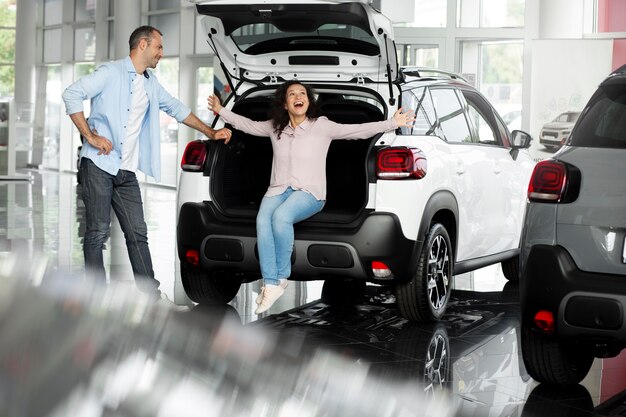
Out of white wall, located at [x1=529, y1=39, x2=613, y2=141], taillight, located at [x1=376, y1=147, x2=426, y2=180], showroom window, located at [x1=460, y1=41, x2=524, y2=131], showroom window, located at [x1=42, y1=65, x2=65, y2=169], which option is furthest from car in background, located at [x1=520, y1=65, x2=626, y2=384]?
showroom window, located at [x1=42, y1=65, x2=65, y2=169]

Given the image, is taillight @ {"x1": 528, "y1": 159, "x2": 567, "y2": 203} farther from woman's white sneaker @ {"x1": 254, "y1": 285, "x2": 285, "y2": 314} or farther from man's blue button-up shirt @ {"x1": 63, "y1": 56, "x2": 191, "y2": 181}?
man's blue button-up shirt @ {"x1": 63, "y1": 56, "x2": 191, "y2": 181}

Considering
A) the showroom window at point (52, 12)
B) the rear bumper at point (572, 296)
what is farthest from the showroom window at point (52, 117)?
the rear bumper at point (572, 296)

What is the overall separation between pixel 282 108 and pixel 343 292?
1.62 meters

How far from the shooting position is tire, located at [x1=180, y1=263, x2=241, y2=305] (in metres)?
5.80

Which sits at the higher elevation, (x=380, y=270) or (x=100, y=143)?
(x=100, y=143)

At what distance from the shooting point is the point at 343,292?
6.61 m

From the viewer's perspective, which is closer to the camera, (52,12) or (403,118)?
(403,118)

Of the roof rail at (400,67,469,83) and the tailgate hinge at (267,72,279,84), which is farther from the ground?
the roof rail at (400,67,469,83)

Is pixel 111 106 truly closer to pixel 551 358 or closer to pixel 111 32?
pixel 551 358

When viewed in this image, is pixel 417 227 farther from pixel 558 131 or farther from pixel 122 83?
pixel 558 131

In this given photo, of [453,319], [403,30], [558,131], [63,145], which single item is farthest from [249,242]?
[63,145]

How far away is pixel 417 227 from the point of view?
17.2 ft

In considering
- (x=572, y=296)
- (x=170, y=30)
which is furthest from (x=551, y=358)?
(x=170, y=30)

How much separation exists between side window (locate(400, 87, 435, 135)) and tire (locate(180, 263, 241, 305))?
1.47 m
